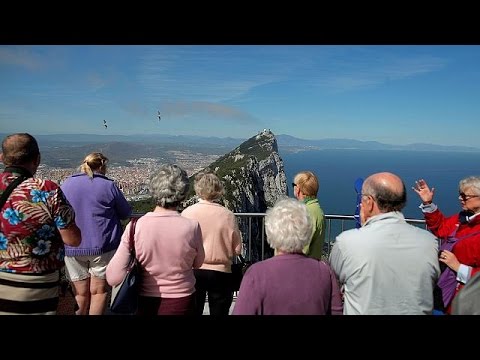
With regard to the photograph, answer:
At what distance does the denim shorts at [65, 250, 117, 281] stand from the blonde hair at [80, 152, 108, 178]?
66 centimetres

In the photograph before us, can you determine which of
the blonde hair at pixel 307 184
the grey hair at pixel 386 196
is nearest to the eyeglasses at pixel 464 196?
the grey hair at pixel 386 196

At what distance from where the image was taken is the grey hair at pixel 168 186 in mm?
2410

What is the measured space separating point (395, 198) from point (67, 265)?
99.9 inches

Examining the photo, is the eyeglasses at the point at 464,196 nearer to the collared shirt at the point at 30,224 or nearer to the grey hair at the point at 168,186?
the grey hair at the point at 168,186

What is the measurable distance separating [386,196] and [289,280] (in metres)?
0.68

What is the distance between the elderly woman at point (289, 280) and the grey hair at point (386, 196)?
39 cm

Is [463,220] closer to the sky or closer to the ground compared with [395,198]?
closer to the ground

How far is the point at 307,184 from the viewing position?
328 cm

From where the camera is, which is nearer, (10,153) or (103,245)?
(10,153)

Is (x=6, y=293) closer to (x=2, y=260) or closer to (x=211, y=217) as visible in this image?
(x=2, y=260)
